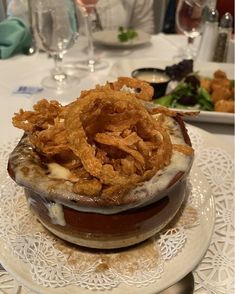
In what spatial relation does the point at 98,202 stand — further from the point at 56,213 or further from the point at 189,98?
the point at 189,98

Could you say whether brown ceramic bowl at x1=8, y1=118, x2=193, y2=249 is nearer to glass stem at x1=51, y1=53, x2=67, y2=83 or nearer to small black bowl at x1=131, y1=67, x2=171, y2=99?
small black bowl at x1=131, y1=67, x2=171, y2=99

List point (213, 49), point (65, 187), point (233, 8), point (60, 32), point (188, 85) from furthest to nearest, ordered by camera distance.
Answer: point (233, 8) < point (213, 49) < point (60, 32) < point (188, 85) < point (65, 187)

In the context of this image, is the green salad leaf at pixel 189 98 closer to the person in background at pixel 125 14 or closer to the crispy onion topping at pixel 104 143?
the crispy onion topping at pixel 104 143

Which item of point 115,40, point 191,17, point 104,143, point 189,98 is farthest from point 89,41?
point 104,143

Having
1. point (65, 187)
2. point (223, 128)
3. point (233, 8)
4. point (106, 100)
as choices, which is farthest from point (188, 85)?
point (233, 8)

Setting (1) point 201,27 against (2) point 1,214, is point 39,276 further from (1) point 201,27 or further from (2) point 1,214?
(1) point 201,27

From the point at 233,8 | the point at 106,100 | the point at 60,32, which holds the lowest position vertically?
the point at 233,8
